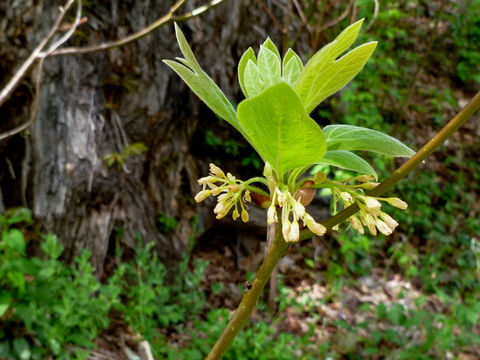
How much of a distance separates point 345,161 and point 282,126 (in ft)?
0.53

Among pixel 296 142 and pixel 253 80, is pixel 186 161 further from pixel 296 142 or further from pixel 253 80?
pixel 296 142

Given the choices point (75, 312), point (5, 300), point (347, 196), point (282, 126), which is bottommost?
point (75, 312)

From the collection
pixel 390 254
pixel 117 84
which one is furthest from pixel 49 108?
pixel 390 254

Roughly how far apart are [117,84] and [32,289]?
1.49 meters

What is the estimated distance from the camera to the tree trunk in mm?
2551

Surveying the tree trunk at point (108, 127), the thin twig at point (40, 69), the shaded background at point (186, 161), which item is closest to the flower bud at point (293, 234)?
the thin twig at point (40, 69)

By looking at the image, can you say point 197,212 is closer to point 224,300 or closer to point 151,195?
point 151,195

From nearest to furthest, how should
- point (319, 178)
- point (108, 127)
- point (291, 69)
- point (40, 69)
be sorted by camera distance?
1. point (319, 178)
2. point (291, 69)
3. point (40, 69)
4. point (108, 127)

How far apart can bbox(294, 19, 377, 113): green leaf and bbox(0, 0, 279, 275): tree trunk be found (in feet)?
7.92

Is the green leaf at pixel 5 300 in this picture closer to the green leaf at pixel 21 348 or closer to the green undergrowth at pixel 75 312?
the green undergrowth at pixel 75 312

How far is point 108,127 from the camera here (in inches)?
113

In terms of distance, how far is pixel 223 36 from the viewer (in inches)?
139

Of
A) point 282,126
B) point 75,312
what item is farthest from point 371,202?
point 75,312

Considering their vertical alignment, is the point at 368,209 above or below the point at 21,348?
above
